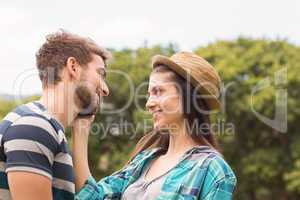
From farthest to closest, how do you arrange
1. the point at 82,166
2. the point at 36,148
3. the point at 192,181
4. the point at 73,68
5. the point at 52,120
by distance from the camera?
1. the point at 82,166
2. the point at 192,181
3. the point at 73,68
4. the point at 52,120
5. the point at 36,148

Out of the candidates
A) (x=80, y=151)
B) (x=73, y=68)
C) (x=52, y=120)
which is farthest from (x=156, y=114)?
(x=52, y=120)

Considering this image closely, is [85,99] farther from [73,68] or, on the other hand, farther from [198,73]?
[198,73]

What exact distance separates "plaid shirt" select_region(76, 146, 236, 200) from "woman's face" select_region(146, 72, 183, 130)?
160 mm

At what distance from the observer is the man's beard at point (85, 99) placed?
A: 8.23 feet

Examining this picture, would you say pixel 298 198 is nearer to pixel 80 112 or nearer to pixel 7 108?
pixel 7 108

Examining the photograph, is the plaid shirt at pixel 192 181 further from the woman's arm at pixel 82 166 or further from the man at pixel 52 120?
the man at pixel 52 120

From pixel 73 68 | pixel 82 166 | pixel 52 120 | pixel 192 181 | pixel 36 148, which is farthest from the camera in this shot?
pixel 82 166

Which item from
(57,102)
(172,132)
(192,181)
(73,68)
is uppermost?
(73,68)

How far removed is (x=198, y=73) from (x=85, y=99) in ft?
1.69

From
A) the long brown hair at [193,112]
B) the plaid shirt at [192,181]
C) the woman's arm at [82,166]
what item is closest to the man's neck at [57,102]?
the woman's arm at [82,166]

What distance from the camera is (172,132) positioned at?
2.85m

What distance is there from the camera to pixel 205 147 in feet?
9.02

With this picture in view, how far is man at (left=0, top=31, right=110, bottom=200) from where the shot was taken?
2205 mm

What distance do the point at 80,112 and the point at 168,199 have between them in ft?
1.63
